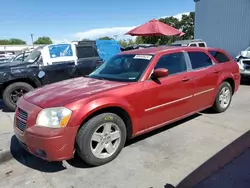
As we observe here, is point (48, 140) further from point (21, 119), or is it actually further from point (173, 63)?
point (173, 63)

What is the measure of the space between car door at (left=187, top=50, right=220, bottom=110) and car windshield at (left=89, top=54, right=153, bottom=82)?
1.08 m

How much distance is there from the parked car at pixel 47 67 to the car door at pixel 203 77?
12.3 ft

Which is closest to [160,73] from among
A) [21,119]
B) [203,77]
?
[203,77]

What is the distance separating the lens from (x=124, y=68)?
14.0 ft

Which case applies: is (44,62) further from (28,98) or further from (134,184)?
(134,184)

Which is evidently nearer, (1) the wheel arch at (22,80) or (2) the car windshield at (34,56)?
(1) the wheel arch at (22,80)

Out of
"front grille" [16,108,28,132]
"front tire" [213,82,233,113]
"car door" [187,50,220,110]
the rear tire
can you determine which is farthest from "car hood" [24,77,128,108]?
the rear tire

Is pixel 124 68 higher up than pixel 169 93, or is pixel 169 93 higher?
pixel 124 68

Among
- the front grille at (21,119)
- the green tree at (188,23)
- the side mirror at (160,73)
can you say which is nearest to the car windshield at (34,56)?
the front grille at (21,119)

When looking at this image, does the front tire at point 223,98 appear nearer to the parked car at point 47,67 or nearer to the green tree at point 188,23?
the parked car at point 47,67

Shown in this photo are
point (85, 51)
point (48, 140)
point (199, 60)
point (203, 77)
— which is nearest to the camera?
point (48, 140)

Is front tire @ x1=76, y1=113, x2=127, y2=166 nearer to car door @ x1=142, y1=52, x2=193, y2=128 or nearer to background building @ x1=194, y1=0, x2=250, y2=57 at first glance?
car door @ x1=142, y1=52, x2=193, y2=128

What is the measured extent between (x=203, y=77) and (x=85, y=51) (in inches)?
174

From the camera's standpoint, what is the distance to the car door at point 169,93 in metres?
3.82
